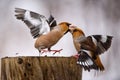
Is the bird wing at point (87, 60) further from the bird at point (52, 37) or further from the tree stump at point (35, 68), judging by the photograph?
the tree stump at point (35, 68)

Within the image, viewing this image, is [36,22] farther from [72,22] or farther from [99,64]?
[99,64]

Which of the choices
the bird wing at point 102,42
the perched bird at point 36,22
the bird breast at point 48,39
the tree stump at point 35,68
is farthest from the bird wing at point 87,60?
the tree stump at point 35,68

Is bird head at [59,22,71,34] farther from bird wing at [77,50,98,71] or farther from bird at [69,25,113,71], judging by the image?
bird wing at [77,50,98,71]

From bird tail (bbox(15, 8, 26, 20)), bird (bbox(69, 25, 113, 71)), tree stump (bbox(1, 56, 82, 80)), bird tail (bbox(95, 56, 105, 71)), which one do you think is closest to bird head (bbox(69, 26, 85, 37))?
bird (bbox(69, 25, 113, 71))

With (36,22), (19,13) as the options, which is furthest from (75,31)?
(19,13)

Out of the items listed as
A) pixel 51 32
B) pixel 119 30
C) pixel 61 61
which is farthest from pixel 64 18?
pixel 61 61

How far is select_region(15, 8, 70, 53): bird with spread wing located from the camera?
1986mm

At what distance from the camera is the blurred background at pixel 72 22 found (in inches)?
77.2

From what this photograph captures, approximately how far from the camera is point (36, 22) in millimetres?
2031

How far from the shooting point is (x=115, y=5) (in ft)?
7.12

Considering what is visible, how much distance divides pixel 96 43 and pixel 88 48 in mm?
92

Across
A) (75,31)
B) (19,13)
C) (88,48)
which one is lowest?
(88,48)

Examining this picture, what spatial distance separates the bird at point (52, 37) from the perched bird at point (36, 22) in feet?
0.11

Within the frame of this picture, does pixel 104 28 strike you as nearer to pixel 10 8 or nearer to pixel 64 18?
pixel 64 18
